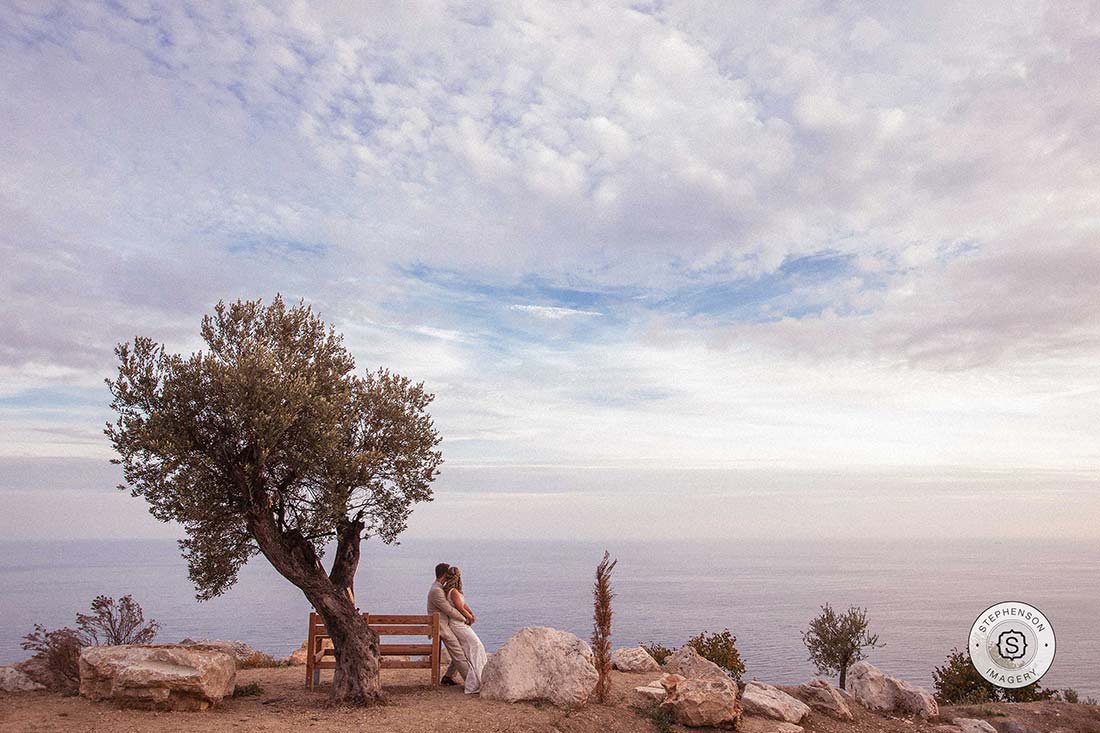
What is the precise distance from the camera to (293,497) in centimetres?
1694

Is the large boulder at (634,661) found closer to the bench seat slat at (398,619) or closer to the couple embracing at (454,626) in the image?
the couple embracing at (454,626)

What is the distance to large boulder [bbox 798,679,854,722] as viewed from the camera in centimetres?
1905

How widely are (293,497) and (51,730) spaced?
614cm

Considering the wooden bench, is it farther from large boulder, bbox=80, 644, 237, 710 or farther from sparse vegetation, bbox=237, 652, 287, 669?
sparse vegetation, bbox=237, 652, 287, 669

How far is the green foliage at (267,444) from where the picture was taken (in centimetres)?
1544

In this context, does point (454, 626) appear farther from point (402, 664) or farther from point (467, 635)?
point (402, 664)

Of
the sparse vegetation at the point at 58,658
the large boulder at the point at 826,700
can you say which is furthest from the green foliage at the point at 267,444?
the large boulder at the point at 826,700

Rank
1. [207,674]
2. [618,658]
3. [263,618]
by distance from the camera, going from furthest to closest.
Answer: [263,618]
[618,658]
[207,674]

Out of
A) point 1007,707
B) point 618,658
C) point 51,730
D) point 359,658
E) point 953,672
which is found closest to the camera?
point 51,730

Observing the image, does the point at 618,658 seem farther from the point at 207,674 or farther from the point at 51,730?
the point at 51,730

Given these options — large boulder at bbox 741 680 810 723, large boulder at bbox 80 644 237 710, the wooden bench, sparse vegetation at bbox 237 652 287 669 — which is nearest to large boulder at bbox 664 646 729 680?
large boulder at bbox 741 680 810 723

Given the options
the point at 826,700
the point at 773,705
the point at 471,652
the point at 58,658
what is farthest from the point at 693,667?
the point at 58,658

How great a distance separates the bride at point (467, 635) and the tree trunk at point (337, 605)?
223 cm

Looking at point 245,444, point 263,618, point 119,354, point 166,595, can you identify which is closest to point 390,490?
point 245,444
